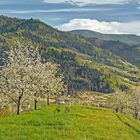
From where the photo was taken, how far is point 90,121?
6406cm

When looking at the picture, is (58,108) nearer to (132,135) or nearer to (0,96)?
(132,135)

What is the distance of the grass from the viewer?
175 feet

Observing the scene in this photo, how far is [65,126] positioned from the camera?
58281 mm

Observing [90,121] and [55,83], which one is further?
[55,83]

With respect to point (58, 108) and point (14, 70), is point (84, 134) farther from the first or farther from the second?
point (14, 70)

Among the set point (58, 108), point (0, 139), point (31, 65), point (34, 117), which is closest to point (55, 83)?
point (31, 65)

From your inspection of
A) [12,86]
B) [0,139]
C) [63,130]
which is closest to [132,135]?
[63,130]

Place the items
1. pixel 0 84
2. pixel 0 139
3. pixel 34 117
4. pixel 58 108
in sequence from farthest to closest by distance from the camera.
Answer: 1. pixel 0 84
2. pixel 58 108
3. pixel 34 117
4. pixel 0 139

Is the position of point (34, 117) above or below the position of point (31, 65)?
below

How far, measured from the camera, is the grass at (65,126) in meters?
53.4

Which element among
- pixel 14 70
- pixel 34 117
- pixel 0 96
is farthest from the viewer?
pixel 0 96

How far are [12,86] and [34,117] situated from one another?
2161 cm

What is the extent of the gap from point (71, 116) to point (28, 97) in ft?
83.5

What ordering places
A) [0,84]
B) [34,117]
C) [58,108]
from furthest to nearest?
[0,84]
[58,108]
[34,117]
